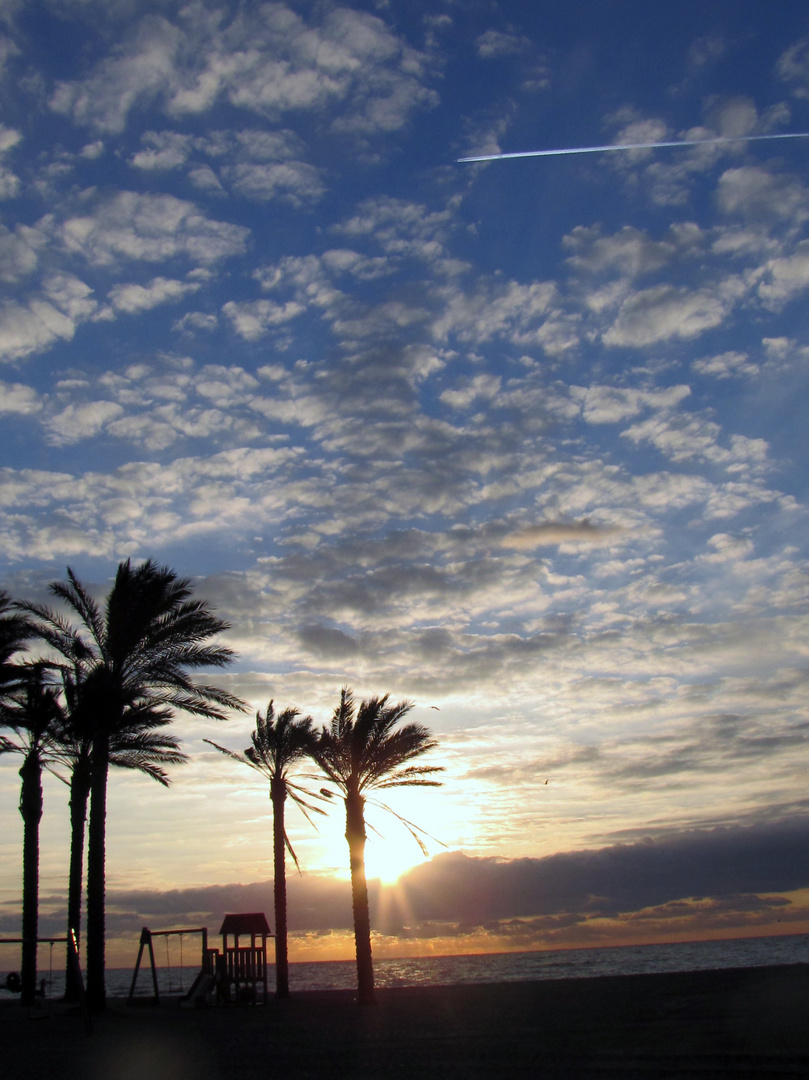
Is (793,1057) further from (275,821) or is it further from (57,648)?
(275,821)

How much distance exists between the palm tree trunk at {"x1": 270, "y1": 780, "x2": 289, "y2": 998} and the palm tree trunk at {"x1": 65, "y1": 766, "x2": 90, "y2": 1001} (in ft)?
21.3

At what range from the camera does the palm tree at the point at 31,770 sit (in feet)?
81.7

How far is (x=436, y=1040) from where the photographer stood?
1593cm

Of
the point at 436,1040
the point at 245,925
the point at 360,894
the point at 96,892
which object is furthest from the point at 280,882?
the point at 436,1040

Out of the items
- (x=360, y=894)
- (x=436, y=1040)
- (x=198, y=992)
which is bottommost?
(x=198, y=992)

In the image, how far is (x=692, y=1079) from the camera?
10.1m

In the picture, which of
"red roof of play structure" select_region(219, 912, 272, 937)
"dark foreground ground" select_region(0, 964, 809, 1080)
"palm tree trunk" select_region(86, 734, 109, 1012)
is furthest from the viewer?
"red roof of play structure" select_region(219, 912, 272, 937)

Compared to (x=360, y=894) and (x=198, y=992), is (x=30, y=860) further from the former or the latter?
(x=360, y=894)

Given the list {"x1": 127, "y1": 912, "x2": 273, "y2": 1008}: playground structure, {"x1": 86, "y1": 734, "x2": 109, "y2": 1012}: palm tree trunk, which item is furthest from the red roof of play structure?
{"x1": 86, "y1": 734, "x2": 109, "y2": 1012}: palm tree trunk

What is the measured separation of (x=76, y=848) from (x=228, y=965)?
6.57m

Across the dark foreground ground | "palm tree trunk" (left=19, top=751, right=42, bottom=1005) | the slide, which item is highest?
"palm tree trunk" (left=19, top=751, right=42, bottom=1005)

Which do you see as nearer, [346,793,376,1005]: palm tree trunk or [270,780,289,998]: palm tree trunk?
[346,793,376,1005]: palm tree trunk

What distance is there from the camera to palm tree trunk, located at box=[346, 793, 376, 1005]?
25578 mm

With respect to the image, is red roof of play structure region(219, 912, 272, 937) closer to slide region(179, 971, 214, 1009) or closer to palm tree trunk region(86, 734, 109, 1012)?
slide region(179, 971, 214, 1009)
